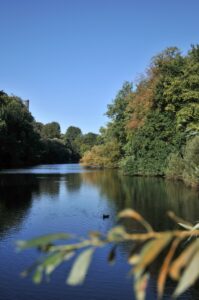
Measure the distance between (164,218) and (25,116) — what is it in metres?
71.1

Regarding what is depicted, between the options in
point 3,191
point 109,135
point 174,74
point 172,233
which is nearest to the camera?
point 172,233

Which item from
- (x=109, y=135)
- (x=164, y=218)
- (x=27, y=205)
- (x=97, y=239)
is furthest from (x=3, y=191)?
(x=109, y=135)

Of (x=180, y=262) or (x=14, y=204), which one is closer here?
(x=180, y=262)

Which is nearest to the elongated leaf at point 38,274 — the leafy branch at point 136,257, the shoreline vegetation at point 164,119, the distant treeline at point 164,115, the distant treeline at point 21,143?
the leafy branch at point 136,257

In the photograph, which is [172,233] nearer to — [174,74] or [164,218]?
[164,218]

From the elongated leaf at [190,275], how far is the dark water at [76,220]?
0.41ft

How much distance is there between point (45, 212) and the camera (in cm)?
2147

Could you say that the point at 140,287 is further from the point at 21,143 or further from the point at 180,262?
the point at 21,143

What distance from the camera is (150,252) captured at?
0.95 meters

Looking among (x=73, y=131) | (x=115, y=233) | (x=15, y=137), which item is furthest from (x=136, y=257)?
(x=73, y=131)

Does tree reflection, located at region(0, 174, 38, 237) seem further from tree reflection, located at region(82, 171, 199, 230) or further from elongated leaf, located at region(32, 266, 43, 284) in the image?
elongated leaf, located at region(32, 266, 43, 284)

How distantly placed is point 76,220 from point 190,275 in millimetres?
18550

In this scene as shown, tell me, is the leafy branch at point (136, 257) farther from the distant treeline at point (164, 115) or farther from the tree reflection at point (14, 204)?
the distant treeline at point (164, 115)

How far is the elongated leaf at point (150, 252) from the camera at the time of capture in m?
0.94
